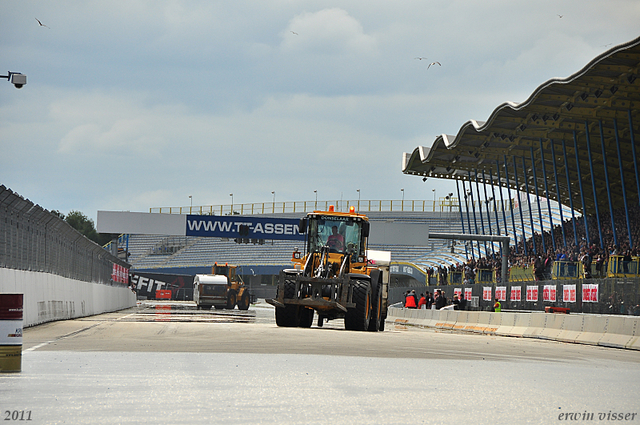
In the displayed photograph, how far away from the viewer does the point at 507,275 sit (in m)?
45.3

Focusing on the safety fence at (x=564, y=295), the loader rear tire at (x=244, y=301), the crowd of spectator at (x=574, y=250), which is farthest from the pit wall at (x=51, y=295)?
the crowd of spectator at (x=574, y=250)

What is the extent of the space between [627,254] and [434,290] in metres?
16.2

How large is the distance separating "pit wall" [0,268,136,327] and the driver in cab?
7501 mm

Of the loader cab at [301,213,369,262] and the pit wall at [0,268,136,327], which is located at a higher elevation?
the loader cab at [301,213,369,262]

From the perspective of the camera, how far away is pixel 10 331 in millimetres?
8641

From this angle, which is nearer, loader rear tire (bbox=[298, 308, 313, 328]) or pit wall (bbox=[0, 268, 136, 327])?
pit wall (bbox=[0, 268, 136, 327])

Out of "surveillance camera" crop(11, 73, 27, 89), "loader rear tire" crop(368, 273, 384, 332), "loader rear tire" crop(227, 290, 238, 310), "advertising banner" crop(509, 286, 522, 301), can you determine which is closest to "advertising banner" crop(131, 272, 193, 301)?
"loader rear tire" crop(227, 290, 238, 310)

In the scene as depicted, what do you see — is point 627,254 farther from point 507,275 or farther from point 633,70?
point 507,275

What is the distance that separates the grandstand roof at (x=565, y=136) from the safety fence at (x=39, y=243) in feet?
69.8

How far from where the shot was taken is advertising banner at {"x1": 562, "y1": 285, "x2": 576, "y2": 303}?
26.7m

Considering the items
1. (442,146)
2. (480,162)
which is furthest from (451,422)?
(480,162)

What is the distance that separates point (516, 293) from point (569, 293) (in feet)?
18.8

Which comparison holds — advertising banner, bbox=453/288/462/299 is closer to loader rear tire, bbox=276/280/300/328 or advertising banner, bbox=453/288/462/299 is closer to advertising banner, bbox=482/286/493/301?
advertising banner, bbox=482/286/493/301

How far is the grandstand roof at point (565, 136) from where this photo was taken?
3678 cm
